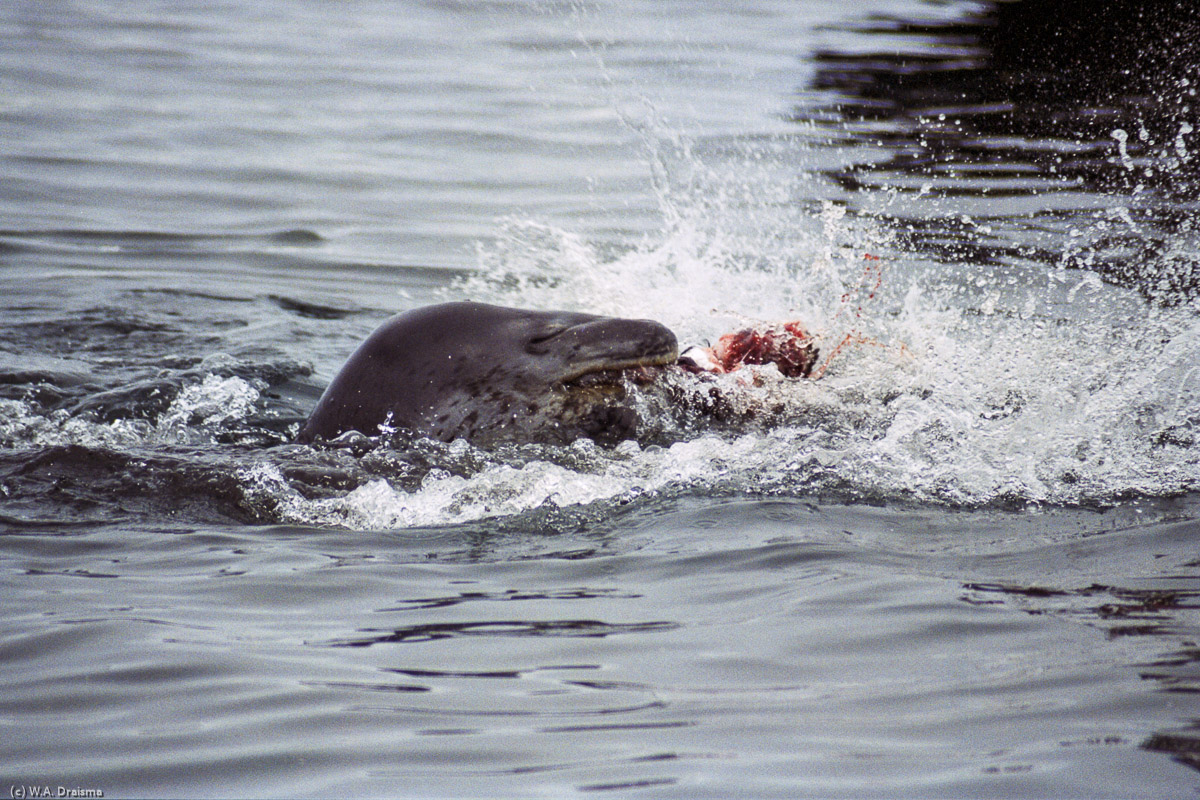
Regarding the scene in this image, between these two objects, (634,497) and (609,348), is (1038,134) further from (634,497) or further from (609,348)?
(634,497)

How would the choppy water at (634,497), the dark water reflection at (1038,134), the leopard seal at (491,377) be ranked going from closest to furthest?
the choppy water at (634,497) < the leopard seal at (491,377) < the dark water reflection at (1038,134)

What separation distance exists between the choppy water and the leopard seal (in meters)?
0.12

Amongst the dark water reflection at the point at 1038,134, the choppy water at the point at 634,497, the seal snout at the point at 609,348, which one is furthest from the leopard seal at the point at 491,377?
the dark water reflection at the point at 1038,134

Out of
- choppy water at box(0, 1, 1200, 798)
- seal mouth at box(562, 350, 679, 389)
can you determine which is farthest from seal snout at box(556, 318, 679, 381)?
choppy water at box(0, 1, 1200, 798)

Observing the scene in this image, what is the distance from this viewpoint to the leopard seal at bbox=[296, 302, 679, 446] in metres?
4.51

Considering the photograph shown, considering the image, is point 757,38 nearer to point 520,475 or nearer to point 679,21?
point 679,21

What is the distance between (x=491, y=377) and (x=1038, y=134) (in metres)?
7.89

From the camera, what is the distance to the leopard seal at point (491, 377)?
4.51m

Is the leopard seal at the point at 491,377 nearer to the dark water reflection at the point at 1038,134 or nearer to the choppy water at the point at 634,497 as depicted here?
the choppy water at the point at 634,497

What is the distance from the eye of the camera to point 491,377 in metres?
4.54

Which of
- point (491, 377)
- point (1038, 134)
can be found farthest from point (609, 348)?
point (1038, 134)

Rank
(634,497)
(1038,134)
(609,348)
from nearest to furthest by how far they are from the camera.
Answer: (634,497)
(609,348)
(1038,134)

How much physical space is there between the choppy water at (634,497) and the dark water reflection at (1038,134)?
63 mm


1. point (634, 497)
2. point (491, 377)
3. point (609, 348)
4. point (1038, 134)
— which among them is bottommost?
point (634, 497)
